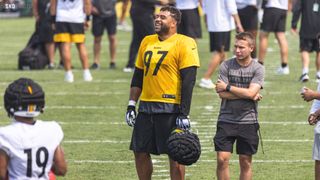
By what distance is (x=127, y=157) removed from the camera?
11.4 m

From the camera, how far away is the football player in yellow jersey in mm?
9031

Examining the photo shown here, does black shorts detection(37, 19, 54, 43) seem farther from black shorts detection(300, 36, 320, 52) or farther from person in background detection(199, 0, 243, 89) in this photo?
black shorts detection(300, 36, 320, 52)

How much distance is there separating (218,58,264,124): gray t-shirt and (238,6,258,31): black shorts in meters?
8.25

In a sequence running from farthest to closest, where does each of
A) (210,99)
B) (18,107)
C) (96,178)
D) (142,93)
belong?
1. (210,99)
2. (96,178)
3. (142,93)
4. (18,107)

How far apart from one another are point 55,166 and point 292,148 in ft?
18.1

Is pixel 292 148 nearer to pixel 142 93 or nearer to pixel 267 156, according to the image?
pixel 267 156

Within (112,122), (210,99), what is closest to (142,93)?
(112,122)

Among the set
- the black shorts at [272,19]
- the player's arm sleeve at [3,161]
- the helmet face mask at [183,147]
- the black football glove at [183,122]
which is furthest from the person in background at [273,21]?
the player's arm sleeve at [3,161]

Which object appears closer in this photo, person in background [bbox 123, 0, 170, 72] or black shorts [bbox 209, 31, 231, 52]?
black shorts [bbox 209, 31, 231, 52]

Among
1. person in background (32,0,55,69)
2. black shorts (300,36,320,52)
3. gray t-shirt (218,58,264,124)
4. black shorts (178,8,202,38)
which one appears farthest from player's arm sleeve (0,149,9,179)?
person in background (32,0,55,69)

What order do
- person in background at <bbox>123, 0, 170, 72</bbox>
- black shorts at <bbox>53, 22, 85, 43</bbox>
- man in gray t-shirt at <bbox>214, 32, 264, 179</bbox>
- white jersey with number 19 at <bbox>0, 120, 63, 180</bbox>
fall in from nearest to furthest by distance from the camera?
white jersey with number 19 at <bbox>0, 120, 63, 180</bbox> < man in gray t-shirt at <bbox>214, 32, 264, 179</bbox> < black shorts at <bbox>53, 22, 85, 43</bbox> < person in background at <bbox>123, 0, 170, 72</bbox>

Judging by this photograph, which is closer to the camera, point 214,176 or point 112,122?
point 214,176

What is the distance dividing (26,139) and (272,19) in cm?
1129

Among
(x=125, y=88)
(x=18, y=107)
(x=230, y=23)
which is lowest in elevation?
(x=125, y=88)
